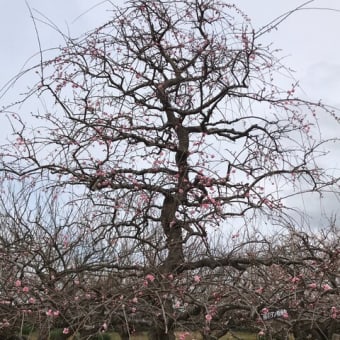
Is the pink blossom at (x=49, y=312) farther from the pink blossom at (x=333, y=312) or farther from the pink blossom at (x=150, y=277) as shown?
the pink blossom at (x=333, y=312)

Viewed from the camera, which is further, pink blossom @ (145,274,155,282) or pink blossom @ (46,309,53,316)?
pink blossom @ (145,274,155,282)

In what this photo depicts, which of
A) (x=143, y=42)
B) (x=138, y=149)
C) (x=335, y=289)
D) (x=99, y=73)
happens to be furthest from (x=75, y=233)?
(x=335, y=289)

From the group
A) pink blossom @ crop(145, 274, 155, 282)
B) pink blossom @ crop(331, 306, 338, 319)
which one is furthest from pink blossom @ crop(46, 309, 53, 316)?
pink blossom @ crop(331, 306, 338, 319)

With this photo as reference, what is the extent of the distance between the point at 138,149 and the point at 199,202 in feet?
2.18

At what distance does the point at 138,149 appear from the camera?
380 centimetres

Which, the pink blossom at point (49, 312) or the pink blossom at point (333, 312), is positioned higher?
the pink blossom at point (333, 312)

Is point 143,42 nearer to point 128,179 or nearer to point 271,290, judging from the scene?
point 128,179

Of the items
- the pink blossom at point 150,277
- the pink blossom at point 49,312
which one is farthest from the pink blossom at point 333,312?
the pink blossom at point 49,312

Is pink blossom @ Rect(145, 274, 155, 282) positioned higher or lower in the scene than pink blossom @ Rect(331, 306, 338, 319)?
higher

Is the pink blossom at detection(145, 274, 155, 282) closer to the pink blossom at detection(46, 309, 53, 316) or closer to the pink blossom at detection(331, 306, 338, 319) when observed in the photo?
the pink blossom at detection(46, 309, 53, 316)

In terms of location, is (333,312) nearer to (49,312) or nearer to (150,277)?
(150,277)

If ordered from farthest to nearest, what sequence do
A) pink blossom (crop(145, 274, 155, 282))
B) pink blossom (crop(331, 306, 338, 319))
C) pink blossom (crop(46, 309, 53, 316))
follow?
pink blossom (crop(331, 306, 338, 319))
pink blossom (crop(145, 274, 155, 282))
pink blossom (crop(46, 309, 53, 316))

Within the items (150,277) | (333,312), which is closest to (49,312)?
(150,277)

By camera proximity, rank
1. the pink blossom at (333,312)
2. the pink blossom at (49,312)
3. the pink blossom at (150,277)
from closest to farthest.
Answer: the pink blossom at (49,312) → the pink blossom at (150,277) → the pink blossom at (333,312)
